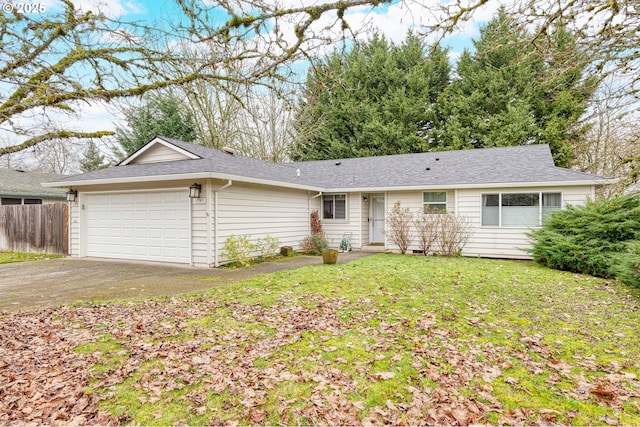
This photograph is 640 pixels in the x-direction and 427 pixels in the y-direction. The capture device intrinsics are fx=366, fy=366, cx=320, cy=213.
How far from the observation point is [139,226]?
→ 10.9 meters

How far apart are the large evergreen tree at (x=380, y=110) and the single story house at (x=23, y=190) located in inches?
563

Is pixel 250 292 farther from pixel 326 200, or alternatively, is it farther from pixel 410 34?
pixel 326 200

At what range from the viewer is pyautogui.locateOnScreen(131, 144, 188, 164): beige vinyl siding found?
11773 millimetres

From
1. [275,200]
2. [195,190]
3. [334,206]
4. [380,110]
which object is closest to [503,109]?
[380,110]

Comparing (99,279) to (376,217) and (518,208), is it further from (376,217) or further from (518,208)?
(518,208)

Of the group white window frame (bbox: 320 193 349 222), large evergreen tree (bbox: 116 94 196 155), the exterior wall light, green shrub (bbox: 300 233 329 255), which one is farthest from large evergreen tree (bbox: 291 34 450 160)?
the exterior wall light

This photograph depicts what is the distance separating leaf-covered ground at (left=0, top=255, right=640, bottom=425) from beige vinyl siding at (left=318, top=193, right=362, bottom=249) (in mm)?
7884

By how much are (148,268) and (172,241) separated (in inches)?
39.9

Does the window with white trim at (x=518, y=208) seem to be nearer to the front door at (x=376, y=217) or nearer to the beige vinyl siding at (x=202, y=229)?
the front door at (x=376, y=217)

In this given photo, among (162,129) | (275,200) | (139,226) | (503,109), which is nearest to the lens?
(139,226)

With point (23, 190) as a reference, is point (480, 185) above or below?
below

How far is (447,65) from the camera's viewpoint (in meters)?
22.2

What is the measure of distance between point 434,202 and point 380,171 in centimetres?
305

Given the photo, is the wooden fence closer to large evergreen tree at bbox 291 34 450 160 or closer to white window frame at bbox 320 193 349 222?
A: white window frame at bbox 320 193 349 222
